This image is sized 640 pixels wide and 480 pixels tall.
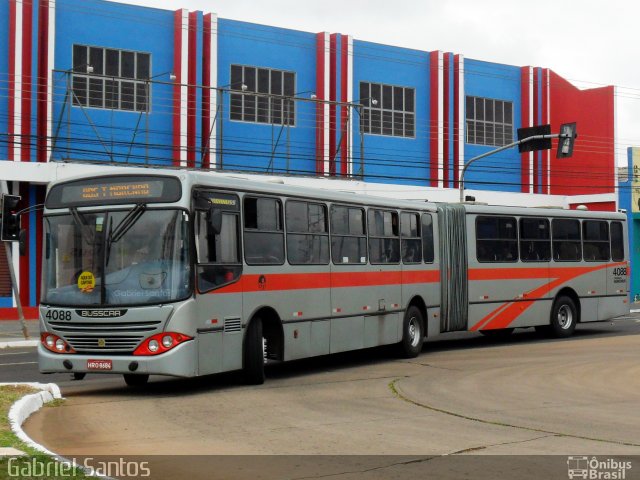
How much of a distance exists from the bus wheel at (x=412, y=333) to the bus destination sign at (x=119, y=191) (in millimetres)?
7242

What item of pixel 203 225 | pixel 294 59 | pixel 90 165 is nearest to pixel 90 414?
pixel 203 225

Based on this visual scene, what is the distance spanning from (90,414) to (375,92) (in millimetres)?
34241

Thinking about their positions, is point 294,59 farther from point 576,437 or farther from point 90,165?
point 576,437

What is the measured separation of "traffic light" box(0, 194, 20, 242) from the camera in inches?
963

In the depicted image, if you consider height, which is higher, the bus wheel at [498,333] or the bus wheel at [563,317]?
the bus wheel at [563,317]

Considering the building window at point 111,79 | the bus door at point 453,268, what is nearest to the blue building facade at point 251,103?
the building window at point 111,79

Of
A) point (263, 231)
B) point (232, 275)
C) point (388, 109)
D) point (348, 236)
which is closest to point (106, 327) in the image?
point (232, 275)

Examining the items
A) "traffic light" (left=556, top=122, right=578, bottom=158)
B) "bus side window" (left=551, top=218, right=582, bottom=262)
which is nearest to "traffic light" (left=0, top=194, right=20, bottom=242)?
"bus side window" (left=551, top=218, right=582, bottom=262)

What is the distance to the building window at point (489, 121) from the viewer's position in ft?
161

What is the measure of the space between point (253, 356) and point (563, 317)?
12.1m

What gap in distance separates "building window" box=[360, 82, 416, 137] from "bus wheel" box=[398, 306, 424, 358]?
2412cm

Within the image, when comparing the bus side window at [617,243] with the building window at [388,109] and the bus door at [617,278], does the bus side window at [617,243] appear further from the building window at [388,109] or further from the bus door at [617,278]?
the building window at [388,109]

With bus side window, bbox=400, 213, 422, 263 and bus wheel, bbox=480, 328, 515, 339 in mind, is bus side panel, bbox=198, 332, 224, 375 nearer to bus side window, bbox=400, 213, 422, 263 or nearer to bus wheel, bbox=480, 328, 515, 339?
bus side window, bbox=400, 213, 422, 263

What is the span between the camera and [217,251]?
14.6m
